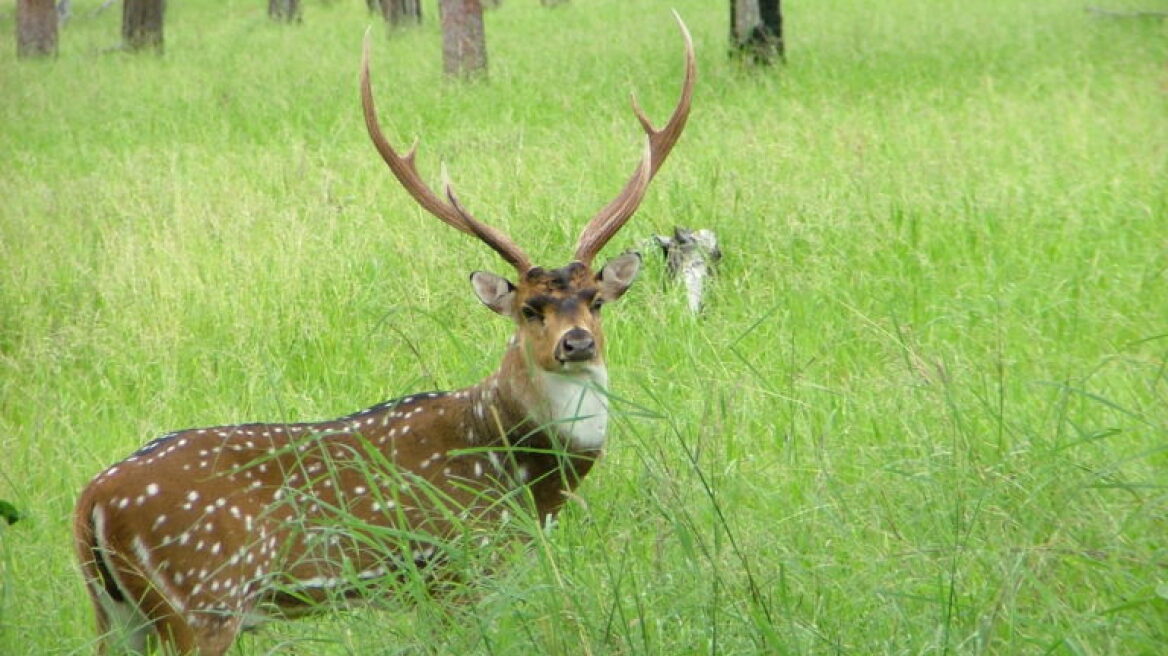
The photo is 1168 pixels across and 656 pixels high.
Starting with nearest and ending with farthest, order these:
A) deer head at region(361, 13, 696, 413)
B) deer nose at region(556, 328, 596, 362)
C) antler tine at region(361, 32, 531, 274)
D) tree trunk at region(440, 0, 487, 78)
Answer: deer nose at region(556, 328, 596, 362), deer head at region(361, 13, 696, 413), antler tine at region(361, 32, 531, 274), tree trunk at region(440, 0, 487, 78)

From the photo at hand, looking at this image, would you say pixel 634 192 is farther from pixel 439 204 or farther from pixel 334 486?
pixel 334 486

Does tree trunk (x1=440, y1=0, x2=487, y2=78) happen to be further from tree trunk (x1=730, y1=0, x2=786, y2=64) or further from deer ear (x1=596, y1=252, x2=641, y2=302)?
deer ear (x1=596, y1=252, x2=641, y2=302)

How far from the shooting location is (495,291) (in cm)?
490

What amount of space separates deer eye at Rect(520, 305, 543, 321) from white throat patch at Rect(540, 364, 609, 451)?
159 mm

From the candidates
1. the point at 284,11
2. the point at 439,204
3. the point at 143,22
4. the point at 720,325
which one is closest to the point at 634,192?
the point at 439,204

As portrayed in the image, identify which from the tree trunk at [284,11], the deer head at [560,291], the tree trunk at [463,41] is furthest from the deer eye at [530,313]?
the tree trunk at [284,11]

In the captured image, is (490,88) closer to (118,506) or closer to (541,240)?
(541,240)

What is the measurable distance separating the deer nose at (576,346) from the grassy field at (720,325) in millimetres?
340

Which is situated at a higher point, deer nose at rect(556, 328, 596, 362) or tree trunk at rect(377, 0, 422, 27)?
deer nose at rect(556, 328, 596, 362)

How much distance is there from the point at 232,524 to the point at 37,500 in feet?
5.08

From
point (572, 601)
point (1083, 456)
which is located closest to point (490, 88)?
point (1083, 456)

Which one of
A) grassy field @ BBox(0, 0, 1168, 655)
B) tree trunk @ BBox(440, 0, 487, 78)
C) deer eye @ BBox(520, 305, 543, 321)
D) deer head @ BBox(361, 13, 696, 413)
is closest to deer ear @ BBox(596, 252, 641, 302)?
deer head @ BBox(361, 13, 696, 413)

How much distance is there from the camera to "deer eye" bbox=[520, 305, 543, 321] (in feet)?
15.5

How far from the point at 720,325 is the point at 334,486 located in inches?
113
